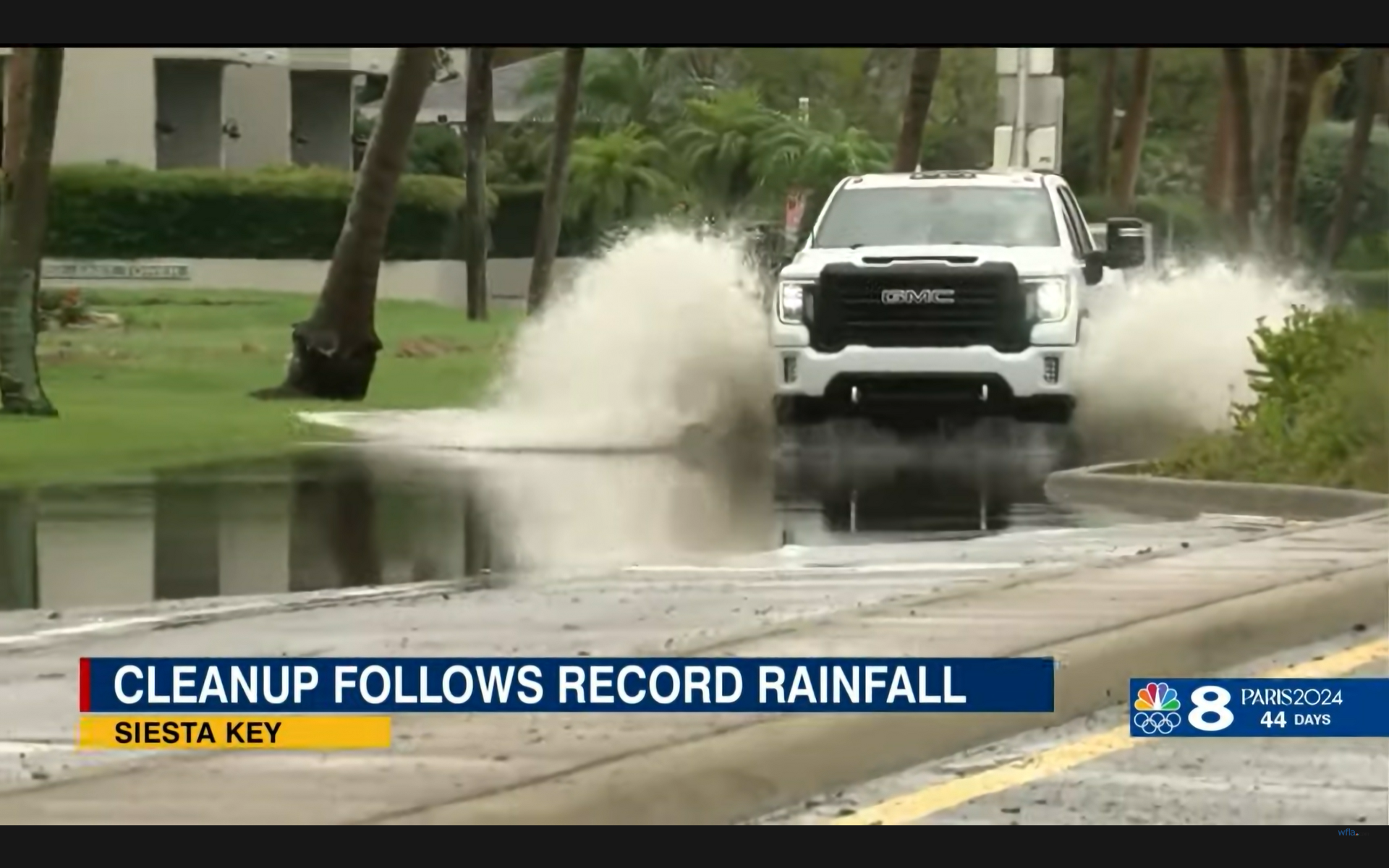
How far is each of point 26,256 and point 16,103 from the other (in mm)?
630

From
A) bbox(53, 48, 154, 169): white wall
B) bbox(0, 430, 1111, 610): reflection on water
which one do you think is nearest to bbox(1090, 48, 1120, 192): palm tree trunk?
bbox(0, 430, 1111, 610): reflection on water

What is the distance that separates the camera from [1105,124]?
7746 millimetres

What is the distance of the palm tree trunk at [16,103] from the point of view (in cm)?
708

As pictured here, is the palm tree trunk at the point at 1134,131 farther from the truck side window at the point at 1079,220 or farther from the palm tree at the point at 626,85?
the palm tree at the point at 626,85

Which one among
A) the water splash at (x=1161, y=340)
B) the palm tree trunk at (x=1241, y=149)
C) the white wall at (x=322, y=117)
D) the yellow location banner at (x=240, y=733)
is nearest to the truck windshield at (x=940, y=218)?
the water splash at (x=1161, y=340)

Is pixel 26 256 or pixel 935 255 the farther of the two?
pixel 935 255

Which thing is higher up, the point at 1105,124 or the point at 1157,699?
the point at 1105,124

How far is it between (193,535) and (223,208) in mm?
1189

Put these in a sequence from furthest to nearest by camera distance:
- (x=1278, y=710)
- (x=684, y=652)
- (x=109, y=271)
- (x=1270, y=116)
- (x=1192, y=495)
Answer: (x=1192, y=495) < (x=1270, y=116) < (x=109, y=271) < (x=684, y=652) < (x=1278, y=710)

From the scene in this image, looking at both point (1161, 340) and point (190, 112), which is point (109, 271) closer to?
point (190, 112)

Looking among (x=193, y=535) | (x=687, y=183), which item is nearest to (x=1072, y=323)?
(x=687, y=183)

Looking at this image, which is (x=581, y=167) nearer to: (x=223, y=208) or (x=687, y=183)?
(x=687, y=183)

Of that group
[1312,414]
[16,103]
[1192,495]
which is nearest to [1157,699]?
Answer: [16,103]
